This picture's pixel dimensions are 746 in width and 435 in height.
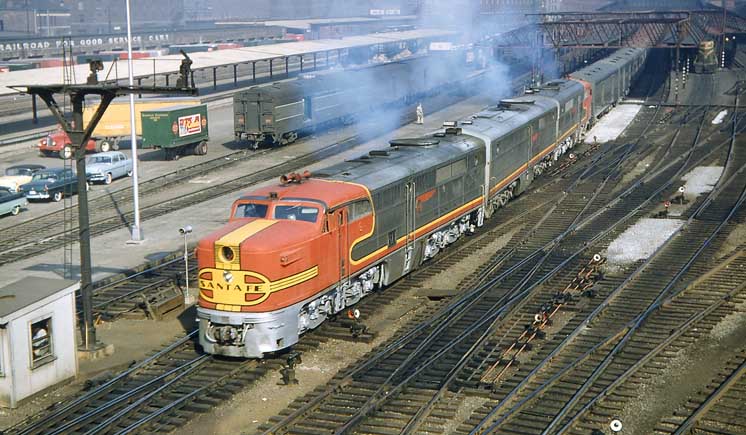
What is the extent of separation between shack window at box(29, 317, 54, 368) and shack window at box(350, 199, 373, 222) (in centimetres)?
680

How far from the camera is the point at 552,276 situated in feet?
81.9

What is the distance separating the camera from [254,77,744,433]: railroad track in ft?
52.5

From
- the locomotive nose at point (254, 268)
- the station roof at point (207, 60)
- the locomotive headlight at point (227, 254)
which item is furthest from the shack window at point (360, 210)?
the station roof at point (207, 60)

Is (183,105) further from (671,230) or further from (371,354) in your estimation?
(371,354)

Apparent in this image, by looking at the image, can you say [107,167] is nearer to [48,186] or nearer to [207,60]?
[48,186]

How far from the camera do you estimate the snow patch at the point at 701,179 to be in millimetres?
36969

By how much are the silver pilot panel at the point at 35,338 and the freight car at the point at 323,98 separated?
1244 inches

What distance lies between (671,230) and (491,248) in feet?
20.6

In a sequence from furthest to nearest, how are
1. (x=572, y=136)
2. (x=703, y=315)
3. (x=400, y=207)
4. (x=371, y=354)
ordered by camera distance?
(x=572, y=136) → (x=400, y=207) → (x=703, y=315) → (x=371, y=354)

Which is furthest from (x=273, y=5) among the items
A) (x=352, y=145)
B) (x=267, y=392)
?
(x=267, y=392)

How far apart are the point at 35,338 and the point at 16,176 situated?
2420 cm

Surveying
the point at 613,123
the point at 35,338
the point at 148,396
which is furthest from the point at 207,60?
the point at 148,396

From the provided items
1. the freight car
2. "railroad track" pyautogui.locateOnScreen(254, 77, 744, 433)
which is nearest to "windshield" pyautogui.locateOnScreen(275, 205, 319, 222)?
"railroad track" pyautogui.locateOnScreen(254, 77, 744, 433)

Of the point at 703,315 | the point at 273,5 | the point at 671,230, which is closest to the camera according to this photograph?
the point at 703,315
